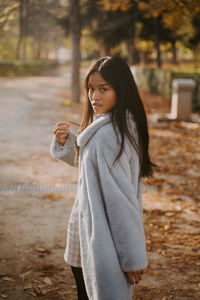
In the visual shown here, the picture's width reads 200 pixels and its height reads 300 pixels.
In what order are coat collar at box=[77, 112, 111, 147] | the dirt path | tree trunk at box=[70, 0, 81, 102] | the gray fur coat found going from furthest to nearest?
1. tree trunk at box=[70, 0, 81, 102]
2. the dirt path
3. coat collar at box=[77, 112, 111, 147]
4. the gray fur coat

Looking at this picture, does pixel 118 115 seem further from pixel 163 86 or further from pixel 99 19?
pixel 99 19

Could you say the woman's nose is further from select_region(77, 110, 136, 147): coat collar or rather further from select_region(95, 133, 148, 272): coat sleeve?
select_region(95, 133, 148, 272): coat sleeve

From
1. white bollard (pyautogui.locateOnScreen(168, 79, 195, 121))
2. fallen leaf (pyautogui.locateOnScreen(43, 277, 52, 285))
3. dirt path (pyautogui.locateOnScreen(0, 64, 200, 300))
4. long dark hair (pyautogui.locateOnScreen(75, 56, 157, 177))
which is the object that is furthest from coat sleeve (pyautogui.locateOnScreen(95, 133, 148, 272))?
white bollard (pyautogui.locateOnScreen(168, 79, 195, 121))

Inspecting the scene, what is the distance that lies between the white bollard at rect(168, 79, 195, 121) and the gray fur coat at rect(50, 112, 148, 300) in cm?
990

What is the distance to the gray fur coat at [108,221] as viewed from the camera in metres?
1.80

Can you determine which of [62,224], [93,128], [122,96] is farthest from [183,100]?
[93,128]

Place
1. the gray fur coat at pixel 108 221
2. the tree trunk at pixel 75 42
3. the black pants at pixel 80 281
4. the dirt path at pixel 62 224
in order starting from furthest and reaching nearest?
the tree trunk at pixel 75 42 → the dirt path at pixel 62 224 → the black pants at pixel 80 281 → the gray fur coat at pixel 108 221

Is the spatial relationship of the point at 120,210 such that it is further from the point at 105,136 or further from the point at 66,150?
the point at 66,150

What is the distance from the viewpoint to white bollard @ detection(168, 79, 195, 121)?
11.4 m

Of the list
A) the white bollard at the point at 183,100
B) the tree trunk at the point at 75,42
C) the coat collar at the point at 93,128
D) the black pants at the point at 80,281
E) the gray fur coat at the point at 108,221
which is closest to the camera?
the gray fur coat at the point at 108,221

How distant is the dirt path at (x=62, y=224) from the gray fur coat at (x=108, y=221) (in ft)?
4.09

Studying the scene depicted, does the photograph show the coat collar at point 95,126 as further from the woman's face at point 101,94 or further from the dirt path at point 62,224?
the dirt path at point 62,224

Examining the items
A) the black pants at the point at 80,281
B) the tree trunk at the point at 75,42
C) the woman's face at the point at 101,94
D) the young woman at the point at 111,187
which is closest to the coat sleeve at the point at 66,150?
the young woman at the point at 111,187

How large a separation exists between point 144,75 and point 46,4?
17.9 m
